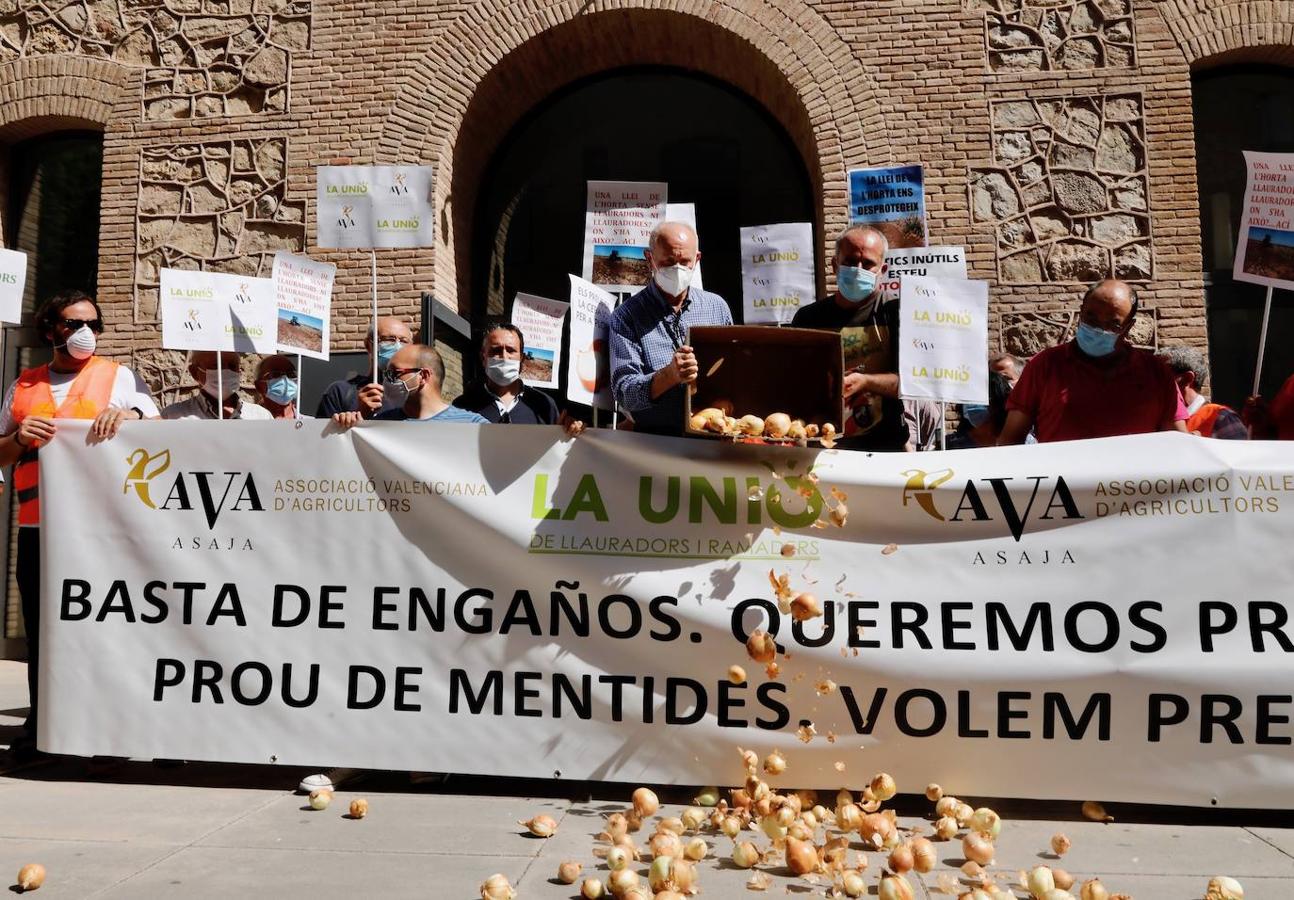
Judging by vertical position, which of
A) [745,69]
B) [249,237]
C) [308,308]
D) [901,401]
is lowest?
[901,401]

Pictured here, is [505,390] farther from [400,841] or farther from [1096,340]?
[1096,340]

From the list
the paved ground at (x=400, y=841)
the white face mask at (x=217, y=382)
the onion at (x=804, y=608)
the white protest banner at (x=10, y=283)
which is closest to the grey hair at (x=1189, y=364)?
the paved ground at (x=400, y=841)

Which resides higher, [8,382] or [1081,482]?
[8,382]

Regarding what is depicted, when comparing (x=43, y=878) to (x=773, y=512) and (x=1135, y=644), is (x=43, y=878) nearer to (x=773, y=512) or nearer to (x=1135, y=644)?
(x=773, y=512)

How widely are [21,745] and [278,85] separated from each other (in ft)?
23.6

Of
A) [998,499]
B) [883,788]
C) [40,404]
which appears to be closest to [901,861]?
[883,788]

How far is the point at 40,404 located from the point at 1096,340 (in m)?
4.59

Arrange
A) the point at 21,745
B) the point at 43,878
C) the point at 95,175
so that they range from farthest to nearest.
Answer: the point at 95,175
the point at 21,745
the point at 43,878

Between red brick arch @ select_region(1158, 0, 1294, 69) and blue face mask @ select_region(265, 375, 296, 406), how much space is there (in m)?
8.08

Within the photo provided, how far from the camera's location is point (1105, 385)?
4395 millimetres

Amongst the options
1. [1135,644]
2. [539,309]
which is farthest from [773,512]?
[539,309]

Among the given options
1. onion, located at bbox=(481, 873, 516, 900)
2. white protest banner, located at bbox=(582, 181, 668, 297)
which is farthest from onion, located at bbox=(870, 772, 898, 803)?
white protest banner, located at bbox=(582, 181, 668, 297)

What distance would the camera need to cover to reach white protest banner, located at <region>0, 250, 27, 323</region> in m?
5.41

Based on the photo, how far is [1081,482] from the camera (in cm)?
394
